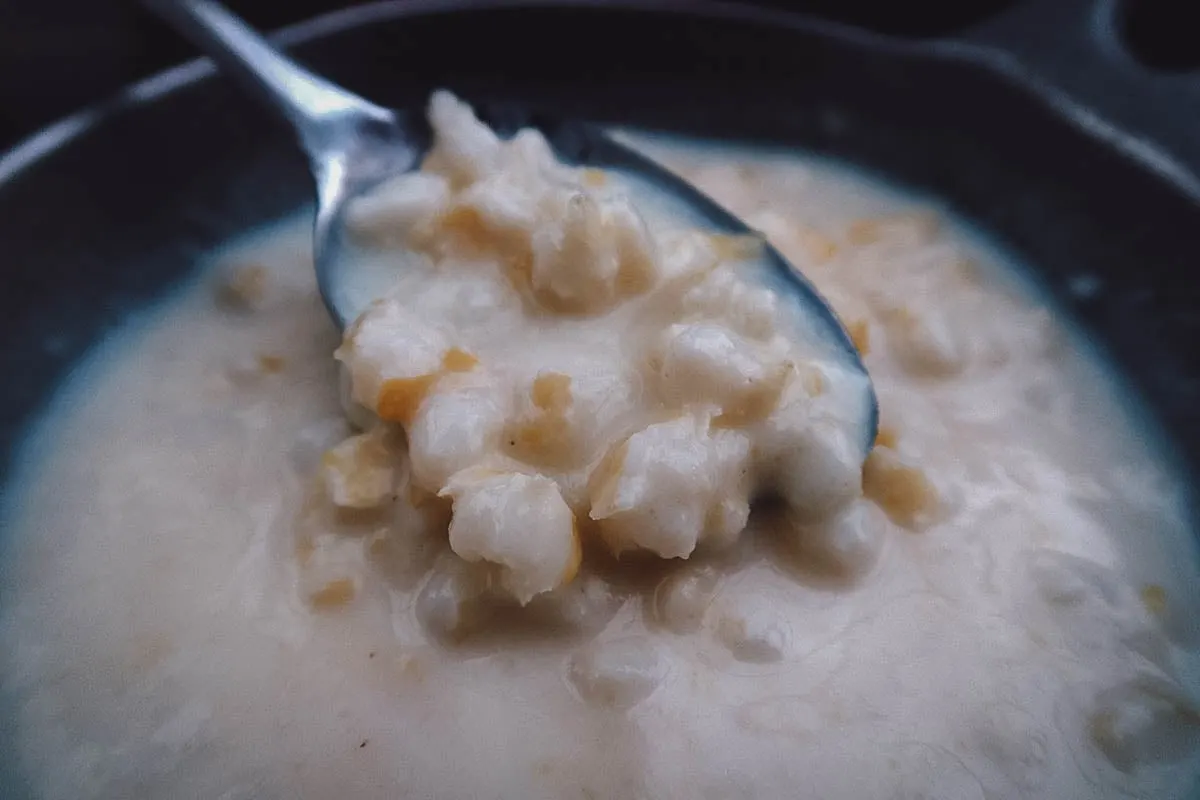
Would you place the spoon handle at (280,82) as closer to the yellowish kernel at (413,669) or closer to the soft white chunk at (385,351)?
the soft white chunk at (385,351)

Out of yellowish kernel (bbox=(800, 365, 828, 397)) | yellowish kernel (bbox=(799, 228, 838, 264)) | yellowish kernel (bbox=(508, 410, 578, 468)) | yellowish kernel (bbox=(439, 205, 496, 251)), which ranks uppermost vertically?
yellowish kernel (bbox=(439, 205, 496, 251))

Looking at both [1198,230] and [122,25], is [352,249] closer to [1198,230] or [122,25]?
[122,25]

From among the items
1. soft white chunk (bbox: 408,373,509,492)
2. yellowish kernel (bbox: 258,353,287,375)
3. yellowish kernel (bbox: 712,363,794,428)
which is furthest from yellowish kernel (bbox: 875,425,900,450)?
yellowish kernel (bbox: 258,353,287,375)

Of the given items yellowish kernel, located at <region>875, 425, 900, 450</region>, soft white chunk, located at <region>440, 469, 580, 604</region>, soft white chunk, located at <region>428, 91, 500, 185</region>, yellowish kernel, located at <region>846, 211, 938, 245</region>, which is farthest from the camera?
yellowish kernel, located at <region>846, 211, 938, 245</region>

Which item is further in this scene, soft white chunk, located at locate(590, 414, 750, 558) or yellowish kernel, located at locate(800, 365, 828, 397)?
yellowish kernel, located at locate(800, 365, 828, 397)

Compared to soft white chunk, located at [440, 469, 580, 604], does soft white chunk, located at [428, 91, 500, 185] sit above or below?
above

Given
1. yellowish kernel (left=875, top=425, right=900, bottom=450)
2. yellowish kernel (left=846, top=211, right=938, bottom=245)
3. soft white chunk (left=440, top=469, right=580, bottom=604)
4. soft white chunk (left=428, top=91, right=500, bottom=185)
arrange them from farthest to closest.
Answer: yellowish kernel (left=846, top=211, right=938, bottom=245)
soft white chunk (left=428, top=91, right=500, bottom=185)
yellowish kernel (left=875, top=425, right=900, bottom=450)
soft white chunk (left=440, top=469, right=580, bottom=604)

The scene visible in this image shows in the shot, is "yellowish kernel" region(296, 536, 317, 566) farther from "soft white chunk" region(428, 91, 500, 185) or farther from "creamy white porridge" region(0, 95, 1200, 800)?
"soft white chunk" region(428, 91, 500, 185)

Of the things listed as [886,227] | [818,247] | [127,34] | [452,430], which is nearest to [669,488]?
[452,430]

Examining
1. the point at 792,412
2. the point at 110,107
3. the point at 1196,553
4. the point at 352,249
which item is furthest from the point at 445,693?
the point at 110,107
